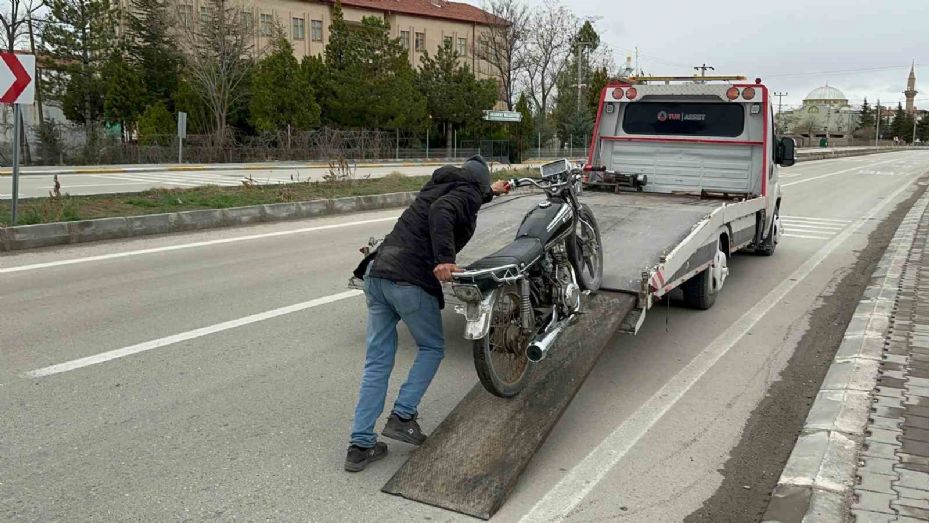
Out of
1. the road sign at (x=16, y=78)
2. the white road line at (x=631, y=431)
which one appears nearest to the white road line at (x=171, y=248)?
the road sign at (x=16, y=78)

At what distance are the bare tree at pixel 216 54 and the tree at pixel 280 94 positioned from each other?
1.38m

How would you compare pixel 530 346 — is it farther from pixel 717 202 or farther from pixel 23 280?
pixel 23 280

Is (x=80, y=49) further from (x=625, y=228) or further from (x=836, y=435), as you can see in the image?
(x=836, y=435)

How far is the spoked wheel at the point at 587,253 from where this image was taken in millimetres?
5885

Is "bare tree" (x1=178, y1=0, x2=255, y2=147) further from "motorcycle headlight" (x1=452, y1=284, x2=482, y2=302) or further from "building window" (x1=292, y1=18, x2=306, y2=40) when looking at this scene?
"motorcycle headlight" (x1=452, y1=284, x2=482, y2=302)

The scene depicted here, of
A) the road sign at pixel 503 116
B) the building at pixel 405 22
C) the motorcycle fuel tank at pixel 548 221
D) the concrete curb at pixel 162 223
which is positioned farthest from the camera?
the building at pixel 405 22

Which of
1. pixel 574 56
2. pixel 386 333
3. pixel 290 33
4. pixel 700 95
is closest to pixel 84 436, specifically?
pixel 386 333

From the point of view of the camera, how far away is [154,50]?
149ft

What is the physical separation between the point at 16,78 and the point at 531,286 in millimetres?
9700

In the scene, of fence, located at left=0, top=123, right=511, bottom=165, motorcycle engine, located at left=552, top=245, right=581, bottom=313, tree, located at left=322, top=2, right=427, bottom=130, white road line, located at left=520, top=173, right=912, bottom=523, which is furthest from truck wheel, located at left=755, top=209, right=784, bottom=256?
tree, located at left=322, top=2, right=427, bottom=130

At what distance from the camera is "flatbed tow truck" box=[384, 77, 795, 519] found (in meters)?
4.29

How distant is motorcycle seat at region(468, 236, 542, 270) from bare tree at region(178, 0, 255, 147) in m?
38.3

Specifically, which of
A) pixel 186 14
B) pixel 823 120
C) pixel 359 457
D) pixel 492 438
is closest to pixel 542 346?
pixel 492 438

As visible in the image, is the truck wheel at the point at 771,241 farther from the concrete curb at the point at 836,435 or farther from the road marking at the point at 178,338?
the road marking at the point at 178,338
